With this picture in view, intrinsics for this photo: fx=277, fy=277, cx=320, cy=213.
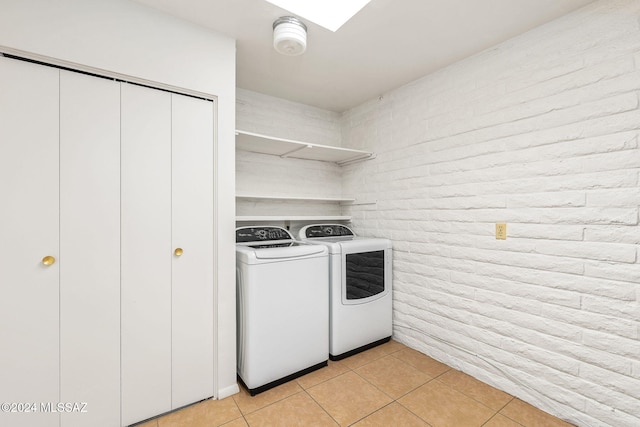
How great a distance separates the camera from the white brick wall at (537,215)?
1445 millimetres

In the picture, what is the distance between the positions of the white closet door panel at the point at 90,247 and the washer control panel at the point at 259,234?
0.89m

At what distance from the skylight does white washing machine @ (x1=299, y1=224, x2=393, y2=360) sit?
5.11 feet

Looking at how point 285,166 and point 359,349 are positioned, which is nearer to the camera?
point 359,349

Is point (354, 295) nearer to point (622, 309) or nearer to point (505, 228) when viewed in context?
point (505, 228)

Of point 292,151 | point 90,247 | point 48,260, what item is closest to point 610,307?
point 292,151

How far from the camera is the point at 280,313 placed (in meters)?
1.93

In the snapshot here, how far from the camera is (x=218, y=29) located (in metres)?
1.77

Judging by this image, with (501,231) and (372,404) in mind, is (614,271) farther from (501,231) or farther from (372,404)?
(372,404)

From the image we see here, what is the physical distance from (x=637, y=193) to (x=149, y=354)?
9.08ft

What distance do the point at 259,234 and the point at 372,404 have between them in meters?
1.48

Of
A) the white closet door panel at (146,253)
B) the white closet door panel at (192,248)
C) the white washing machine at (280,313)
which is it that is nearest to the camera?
the white closet door panel at (146,253)

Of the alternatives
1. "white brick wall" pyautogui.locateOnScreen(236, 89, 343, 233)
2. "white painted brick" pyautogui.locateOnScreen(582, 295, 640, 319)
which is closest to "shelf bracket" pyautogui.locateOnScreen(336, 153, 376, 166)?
"white brick wall" pyautogui.locateOnScreen(236, 89, 343, 233)

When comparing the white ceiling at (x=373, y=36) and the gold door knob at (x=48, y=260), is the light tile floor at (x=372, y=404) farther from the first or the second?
the white ceiling at (x=373, y=36)

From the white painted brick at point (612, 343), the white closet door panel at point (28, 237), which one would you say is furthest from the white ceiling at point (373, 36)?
the white painted brick at point (612, 343)
